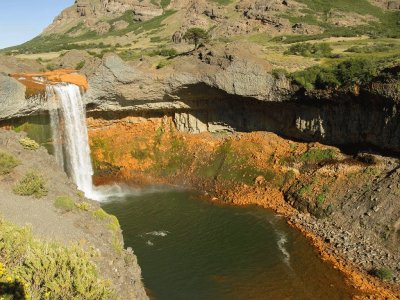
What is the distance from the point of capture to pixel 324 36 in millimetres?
89125

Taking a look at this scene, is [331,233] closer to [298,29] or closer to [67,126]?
[67,126]

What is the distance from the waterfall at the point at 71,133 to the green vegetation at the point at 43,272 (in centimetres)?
2952

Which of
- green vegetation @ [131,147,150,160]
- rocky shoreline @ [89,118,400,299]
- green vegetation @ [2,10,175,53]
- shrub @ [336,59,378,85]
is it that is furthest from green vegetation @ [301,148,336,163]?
green vegetation @ [2,10,175,53]

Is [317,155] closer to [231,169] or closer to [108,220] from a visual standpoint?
[231,169]

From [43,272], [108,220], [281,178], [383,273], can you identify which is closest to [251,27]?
[281,178]

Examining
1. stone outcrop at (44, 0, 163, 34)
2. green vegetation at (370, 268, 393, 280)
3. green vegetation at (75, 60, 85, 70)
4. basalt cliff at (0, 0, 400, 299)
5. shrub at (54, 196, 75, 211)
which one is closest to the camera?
shrub at (54, 196, 75, 211)

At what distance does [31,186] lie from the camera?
84.7ft

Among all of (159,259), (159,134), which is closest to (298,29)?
(159,134)

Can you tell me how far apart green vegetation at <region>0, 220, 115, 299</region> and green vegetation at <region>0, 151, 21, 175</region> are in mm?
13277

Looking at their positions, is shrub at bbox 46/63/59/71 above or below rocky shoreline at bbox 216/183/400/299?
above

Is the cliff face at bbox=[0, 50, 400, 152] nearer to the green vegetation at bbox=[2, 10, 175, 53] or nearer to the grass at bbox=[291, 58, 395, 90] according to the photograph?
the grass at bbox=[291, 58, 395, 90]

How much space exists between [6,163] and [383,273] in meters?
26.7

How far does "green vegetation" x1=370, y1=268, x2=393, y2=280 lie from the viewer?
27458 millimetres

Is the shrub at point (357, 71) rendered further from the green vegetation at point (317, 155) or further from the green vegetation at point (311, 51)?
the green vegetation at point (311, 51)
